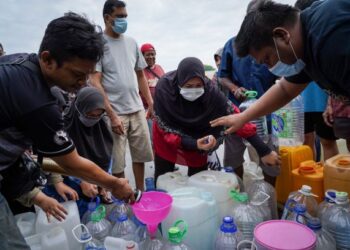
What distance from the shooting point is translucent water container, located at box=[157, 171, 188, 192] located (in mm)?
1751

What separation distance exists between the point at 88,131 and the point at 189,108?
702 millimetres

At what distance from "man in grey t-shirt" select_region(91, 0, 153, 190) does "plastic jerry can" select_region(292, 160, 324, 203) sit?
124cm

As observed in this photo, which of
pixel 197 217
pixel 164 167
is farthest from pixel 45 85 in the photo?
pixel 164 167

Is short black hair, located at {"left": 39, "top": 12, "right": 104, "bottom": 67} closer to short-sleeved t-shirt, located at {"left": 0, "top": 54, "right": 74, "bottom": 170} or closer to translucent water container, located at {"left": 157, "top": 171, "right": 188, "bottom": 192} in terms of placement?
short-sleeved t-shirt, located at {"left": 0, "top": 54, "right": 74, "bottom": 170}

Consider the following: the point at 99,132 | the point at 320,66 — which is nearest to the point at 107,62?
the point at 99,132

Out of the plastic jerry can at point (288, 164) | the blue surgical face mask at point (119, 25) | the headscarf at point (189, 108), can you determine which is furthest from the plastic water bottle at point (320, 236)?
the blue surgical face mask at point (119, 25)

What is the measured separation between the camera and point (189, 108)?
2055 millimetres

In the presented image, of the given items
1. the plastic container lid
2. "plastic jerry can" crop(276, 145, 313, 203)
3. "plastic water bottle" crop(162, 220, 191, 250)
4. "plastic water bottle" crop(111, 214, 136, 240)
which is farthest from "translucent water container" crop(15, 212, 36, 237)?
"plastic jerry can" crop(276, 145, 313, 203)

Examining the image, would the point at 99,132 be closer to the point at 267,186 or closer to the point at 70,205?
the point at 70,205

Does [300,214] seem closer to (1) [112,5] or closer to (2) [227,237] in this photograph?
(2) [227,237]

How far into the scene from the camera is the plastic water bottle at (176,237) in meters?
1.16

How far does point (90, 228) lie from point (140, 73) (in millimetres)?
1667

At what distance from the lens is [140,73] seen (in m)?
2.84

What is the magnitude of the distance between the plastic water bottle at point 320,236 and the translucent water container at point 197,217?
1.46 ft
